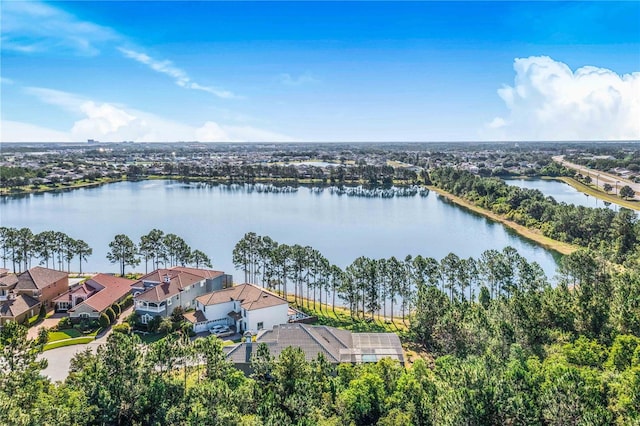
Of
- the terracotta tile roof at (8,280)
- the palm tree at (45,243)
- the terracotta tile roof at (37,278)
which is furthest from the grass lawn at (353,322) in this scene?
the palm tree at (45,243)

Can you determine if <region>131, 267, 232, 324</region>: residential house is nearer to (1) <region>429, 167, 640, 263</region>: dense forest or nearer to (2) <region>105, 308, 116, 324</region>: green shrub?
(2) <region>105, 308, 116, 324</region>: green shrub

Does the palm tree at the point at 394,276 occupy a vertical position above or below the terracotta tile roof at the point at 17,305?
above

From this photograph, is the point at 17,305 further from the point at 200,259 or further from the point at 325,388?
the point at 325,388

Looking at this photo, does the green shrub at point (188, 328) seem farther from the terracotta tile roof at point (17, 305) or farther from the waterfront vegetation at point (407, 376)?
the terracotta tile roof at point (17, 305)

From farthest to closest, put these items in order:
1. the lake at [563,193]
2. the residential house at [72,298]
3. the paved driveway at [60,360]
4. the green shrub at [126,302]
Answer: the lake at [563,193] → the green shrub at [126,302] → the residential house at [72,298] → the paved driveway at [60,360]

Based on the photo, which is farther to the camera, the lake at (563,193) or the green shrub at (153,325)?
the lake at (563,193)

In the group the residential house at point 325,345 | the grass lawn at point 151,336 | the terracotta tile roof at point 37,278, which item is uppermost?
the terracotta tile roof at point 37,278
